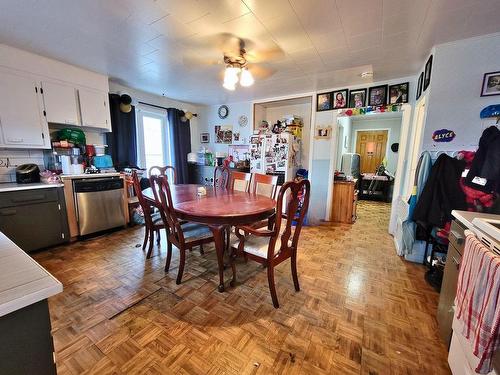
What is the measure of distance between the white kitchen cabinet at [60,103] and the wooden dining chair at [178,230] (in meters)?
1.97

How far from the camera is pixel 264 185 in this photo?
98.8 inches

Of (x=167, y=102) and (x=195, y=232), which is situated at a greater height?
(x=167, y=102)

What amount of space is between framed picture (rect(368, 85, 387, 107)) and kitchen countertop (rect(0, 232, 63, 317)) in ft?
13.1

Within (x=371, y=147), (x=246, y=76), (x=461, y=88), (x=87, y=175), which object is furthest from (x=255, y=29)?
(x=371, y=147)

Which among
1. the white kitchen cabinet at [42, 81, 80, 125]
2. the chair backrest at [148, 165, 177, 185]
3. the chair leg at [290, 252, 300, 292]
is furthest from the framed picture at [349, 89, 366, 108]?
the white kitchen cabinet at [42, 81, 80, 125]

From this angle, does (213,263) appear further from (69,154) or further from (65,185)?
(69,154)

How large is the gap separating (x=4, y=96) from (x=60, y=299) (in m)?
2.35

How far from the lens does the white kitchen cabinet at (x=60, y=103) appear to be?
2.66 metres

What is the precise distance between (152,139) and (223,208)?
3.30 m

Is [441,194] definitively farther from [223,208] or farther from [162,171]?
[162,171]

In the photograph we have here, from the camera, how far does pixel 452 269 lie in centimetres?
134

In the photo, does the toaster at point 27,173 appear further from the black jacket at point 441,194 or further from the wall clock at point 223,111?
the black jacket at point 441,194

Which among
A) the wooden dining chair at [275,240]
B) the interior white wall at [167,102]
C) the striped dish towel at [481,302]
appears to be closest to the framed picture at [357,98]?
the wooden dining chair at [275,240]

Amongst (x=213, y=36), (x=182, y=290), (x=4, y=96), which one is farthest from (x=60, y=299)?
(x=213, y=36)
